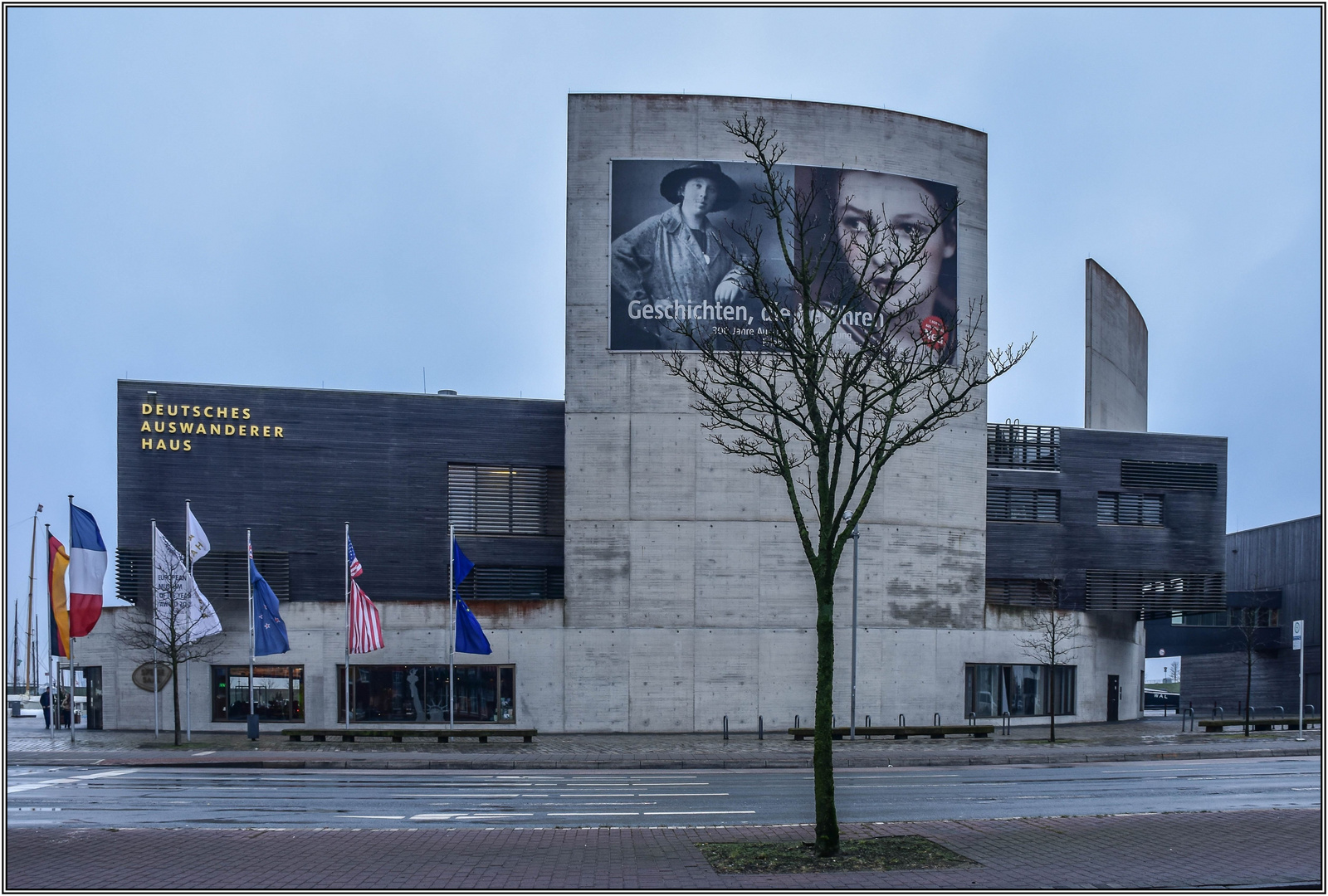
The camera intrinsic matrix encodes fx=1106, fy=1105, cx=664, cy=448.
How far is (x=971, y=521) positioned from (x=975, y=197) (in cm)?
1344

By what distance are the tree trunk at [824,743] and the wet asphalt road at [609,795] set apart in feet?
12.2

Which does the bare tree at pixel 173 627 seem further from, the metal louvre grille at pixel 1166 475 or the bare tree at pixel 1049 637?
the metal louvre grille at pixel 1166 475

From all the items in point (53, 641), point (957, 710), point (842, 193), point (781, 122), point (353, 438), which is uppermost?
point (781, 122)

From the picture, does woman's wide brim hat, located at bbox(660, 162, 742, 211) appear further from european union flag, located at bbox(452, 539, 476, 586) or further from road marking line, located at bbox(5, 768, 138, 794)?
road marking line, located at bbox(5, 768, 138, 794)

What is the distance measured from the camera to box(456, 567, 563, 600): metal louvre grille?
4334 centimetres

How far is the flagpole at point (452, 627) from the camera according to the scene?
3869cm

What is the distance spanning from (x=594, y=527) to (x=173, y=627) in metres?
14.9

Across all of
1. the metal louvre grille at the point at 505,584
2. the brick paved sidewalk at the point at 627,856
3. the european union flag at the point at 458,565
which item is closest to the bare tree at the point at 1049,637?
the metal louvre grille at the point at 505,584

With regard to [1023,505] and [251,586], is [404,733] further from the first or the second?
[1023,505]

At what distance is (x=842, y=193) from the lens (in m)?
43.6

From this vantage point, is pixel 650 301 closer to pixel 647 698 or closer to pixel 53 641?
pixel 647 698

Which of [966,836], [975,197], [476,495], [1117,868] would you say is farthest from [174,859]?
[975,197]

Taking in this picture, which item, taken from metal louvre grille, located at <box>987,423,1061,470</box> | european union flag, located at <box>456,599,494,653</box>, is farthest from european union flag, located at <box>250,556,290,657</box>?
metal louvre grille, located at <box>987,423,1061,470</box>

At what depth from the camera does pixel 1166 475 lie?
49625 millimetres
